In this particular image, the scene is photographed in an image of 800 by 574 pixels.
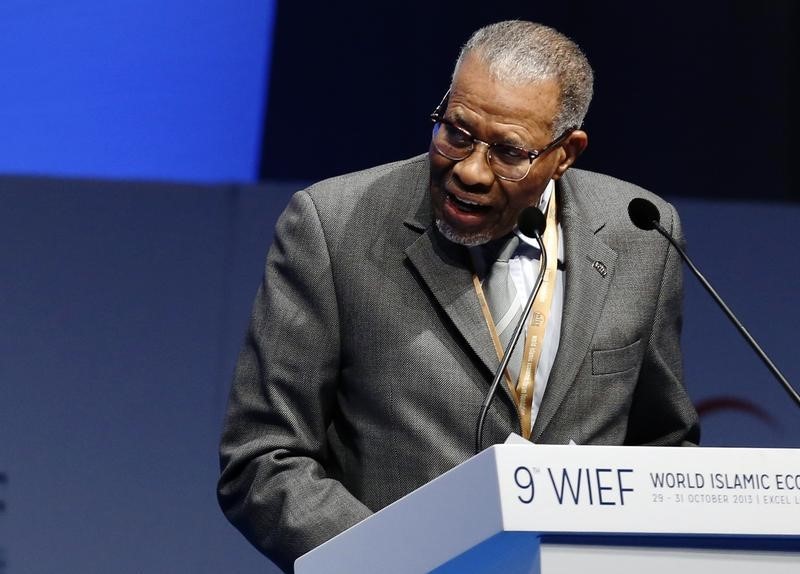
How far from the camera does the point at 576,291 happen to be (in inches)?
88.3

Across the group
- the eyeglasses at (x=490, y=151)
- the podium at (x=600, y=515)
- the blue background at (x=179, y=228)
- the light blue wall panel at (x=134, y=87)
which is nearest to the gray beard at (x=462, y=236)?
the eyeglasses at (x=490, y=151)

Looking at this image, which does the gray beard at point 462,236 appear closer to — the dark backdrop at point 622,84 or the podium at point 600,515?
the podium at point 600,515

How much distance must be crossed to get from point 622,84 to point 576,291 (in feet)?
5.81

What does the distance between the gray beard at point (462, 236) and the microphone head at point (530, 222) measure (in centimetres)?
12

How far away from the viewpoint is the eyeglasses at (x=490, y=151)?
6.94 feet

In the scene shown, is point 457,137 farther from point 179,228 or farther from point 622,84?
point 622,84

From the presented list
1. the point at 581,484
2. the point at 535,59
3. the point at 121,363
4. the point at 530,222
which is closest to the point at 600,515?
the point at 581,484

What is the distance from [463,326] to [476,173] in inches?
9.1

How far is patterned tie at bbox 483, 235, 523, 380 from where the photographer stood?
2180 millimetres

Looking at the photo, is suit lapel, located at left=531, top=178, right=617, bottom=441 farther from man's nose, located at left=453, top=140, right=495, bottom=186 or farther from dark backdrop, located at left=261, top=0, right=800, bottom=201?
dark backdrop, located at left=261, top=0, right=800, bottom=201

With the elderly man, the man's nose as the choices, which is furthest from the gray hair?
the man's nose

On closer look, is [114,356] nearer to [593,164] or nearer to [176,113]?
[176,113]

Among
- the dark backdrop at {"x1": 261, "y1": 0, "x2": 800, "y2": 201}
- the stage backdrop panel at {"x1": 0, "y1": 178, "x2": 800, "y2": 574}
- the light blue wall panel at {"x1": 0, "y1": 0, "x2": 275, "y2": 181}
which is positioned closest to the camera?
the stage backdrop panel at {"x1": 0, "y1": 178, "x2": 800, "y2": 574}

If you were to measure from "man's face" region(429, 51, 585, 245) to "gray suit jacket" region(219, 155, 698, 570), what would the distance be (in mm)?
92
